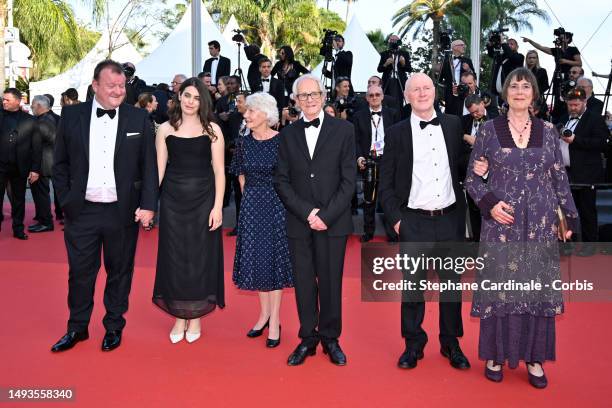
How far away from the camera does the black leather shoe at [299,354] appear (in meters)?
4.37

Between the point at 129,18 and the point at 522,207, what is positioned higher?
the point at 129,18

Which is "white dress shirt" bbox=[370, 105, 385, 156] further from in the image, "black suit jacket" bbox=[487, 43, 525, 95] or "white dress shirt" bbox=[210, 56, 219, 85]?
"white dress shirt" bbox=[210, 56, 219, 85]

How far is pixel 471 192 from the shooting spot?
4156 millimetres

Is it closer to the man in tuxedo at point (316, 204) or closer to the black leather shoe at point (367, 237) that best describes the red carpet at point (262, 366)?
the man in tuxedo at point (316, 204)

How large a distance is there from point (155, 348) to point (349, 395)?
153 centimetres

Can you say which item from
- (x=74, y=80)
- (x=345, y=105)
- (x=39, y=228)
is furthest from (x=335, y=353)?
Result: (x=74, y=80)

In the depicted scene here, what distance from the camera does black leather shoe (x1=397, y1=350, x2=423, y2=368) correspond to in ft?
14.1

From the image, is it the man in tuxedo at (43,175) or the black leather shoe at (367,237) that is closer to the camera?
the black leather shoe at (367,237)

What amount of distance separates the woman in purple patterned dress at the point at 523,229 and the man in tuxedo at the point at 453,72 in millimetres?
6015

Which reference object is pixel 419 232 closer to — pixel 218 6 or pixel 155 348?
pixel 155 348

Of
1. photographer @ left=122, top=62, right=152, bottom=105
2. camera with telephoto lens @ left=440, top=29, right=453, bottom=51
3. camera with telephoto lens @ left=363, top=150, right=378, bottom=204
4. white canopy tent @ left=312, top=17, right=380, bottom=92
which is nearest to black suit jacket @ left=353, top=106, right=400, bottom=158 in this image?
camera with telephoto lens @ left=363, top=150, right=378, bottom=204

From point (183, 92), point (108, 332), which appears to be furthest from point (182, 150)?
point (108, 332)

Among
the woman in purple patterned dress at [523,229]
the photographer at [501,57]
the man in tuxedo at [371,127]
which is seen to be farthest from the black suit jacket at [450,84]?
the woman in purple patterned dress at [523,229]

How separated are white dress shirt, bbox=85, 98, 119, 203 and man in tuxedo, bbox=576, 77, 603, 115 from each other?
5.46 meters
